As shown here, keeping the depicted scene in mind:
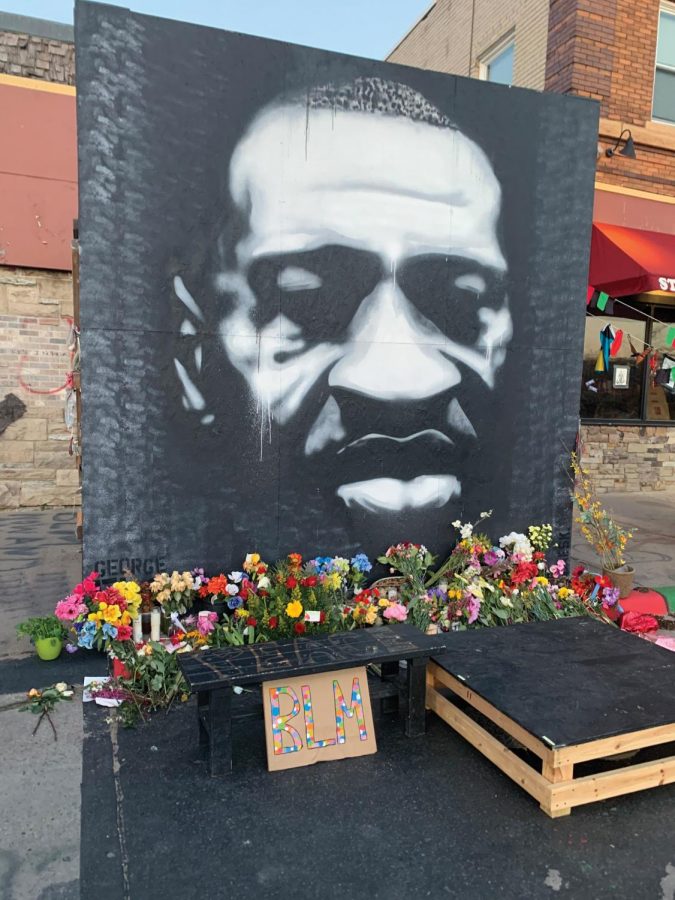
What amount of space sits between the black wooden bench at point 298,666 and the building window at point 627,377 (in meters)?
7.79

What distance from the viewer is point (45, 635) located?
13.5ft

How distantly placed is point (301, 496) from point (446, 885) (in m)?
2.79

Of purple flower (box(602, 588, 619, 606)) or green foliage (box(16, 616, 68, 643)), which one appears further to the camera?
purple flower (box(602, 588, 619, 606))

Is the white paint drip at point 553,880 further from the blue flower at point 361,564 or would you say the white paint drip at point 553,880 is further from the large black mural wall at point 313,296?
the large black mural wall at point 313,296

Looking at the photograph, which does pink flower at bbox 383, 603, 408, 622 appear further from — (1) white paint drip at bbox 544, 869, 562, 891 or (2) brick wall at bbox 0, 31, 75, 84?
(2) brick wall at bbox 0, 31, 75, 84

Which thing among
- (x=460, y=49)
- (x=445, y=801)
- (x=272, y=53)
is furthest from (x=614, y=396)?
(x=445, y=801)

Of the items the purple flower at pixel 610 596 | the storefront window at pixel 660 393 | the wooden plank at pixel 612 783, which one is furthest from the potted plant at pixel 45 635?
the storefront window at pixel 660 393

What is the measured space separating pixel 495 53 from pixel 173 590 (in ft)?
36.0

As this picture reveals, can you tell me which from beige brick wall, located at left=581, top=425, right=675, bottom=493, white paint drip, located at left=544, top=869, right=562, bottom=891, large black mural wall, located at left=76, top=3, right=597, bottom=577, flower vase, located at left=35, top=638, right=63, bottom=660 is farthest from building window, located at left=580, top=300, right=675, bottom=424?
white paint drip, located at left=544, top=869, right=562, bottom=891

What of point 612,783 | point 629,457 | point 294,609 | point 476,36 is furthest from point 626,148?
point 612,783

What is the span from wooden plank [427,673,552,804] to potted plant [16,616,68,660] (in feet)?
7.59

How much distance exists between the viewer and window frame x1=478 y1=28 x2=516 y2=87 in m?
10.7

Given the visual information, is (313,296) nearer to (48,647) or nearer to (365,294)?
(365,294)

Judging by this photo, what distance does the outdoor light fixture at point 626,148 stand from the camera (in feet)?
30.4
